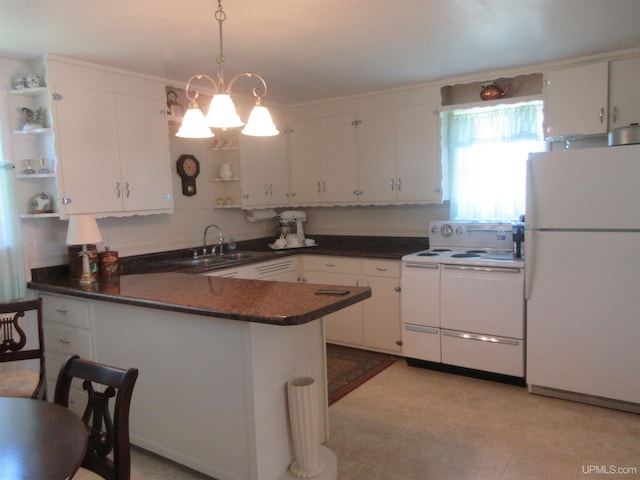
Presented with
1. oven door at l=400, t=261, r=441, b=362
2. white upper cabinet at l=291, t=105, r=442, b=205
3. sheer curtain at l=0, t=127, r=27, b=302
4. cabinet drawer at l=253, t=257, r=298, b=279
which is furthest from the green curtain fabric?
oven door at l=400, t=261, r=441, b=362

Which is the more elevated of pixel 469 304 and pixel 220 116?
pixel 220 116

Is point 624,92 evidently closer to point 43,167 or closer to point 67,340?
point 43,167

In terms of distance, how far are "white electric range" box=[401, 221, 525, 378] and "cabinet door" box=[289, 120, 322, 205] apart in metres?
1.35

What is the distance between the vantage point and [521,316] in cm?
315

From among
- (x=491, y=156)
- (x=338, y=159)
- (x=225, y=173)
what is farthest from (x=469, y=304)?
(x=225, y=173)

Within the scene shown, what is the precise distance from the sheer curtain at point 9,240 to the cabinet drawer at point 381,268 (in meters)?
2.53

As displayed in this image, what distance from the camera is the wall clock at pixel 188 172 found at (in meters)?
3.90

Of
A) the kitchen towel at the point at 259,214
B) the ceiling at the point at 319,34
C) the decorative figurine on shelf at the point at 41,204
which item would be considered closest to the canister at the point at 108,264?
the decorative figurine on shelf at the point at 41,204

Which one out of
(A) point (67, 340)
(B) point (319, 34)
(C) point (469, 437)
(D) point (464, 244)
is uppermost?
(B) point (319, 34)

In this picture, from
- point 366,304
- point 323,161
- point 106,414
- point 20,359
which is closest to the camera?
point 106,414

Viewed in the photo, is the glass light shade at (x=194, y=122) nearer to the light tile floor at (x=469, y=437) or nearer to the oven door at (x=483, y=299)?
the light tile floor at (x=469, y=437)

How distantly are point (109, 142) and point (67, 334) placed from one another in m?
1.28

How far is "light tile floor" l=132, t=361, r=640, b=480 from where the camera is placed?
7.60 ft

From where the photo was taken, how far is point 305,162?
456 centimetres
